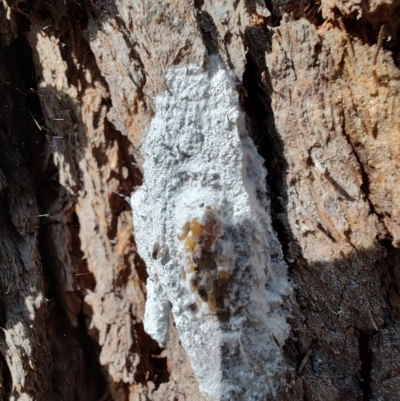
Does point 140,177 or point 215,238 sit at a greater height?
point 140,177

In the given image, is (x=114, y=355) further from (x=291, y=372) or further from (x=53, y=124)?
(x=53, y=124)

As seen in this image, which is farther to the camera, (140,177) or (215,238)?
(140,177)

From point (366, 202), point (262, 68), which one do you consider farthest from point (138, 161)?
point (366, 202)
